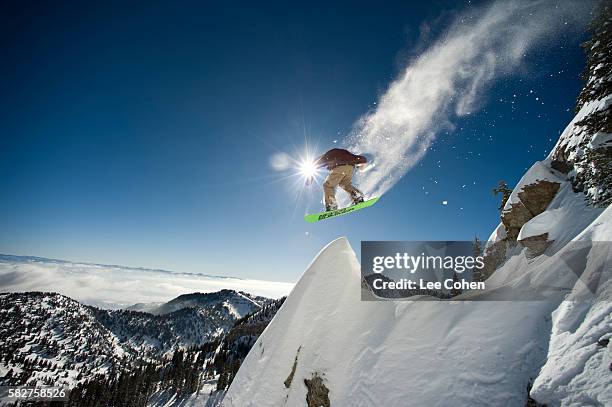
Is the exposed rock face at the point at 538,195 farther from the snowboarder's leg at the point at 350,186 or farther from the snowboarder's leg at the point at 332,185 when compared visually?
the snowboarder's leg at the point at 332,185

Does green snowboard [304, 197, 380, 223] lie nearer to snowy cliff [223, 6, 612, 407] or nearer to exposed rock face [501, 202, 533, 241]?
snowy cliff [223, 6, 612, 407]

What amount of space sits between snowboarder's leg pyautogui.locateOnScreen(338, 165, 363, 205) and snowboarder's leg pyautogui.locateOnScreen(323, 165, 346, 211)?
29 centimetres

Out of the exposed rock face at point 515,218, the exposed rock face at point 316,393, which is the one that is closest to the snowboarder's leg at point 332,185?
the exposed rock face at point 316,393

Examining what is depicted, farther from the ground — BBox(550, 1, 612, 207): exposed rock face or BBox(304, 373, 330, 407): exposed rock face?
BBox(550, 1, 612, 207): exposed rock face

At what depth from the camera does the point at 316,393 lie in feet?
44.5

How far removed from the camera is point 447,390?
977 cm

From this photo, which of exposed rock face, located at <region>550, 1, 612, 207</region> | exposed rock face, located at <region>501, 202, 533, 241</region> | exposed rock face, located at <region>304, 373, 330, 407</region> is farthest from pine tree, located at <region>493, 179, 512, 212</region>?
exposed rock face, located at <region>304, 373, 330, 407</region>

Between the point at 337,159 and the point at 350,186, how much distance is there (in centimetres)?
273

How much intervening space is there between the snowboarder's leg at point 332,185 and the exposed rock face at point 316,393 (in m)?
9.35

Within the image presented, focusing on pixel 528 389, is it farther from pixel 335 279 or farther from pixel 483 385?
pixel 335 279

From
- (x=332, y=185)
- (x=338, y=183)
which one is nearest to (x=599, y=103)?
(x=338, y=183)

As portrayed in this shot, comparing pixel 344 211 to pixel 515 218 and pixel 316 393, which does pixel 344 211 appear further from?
pixel 515 218

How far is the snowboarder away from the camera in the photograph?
16.0 meters

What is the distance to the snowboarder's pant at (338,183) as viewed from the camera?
16625 mm
